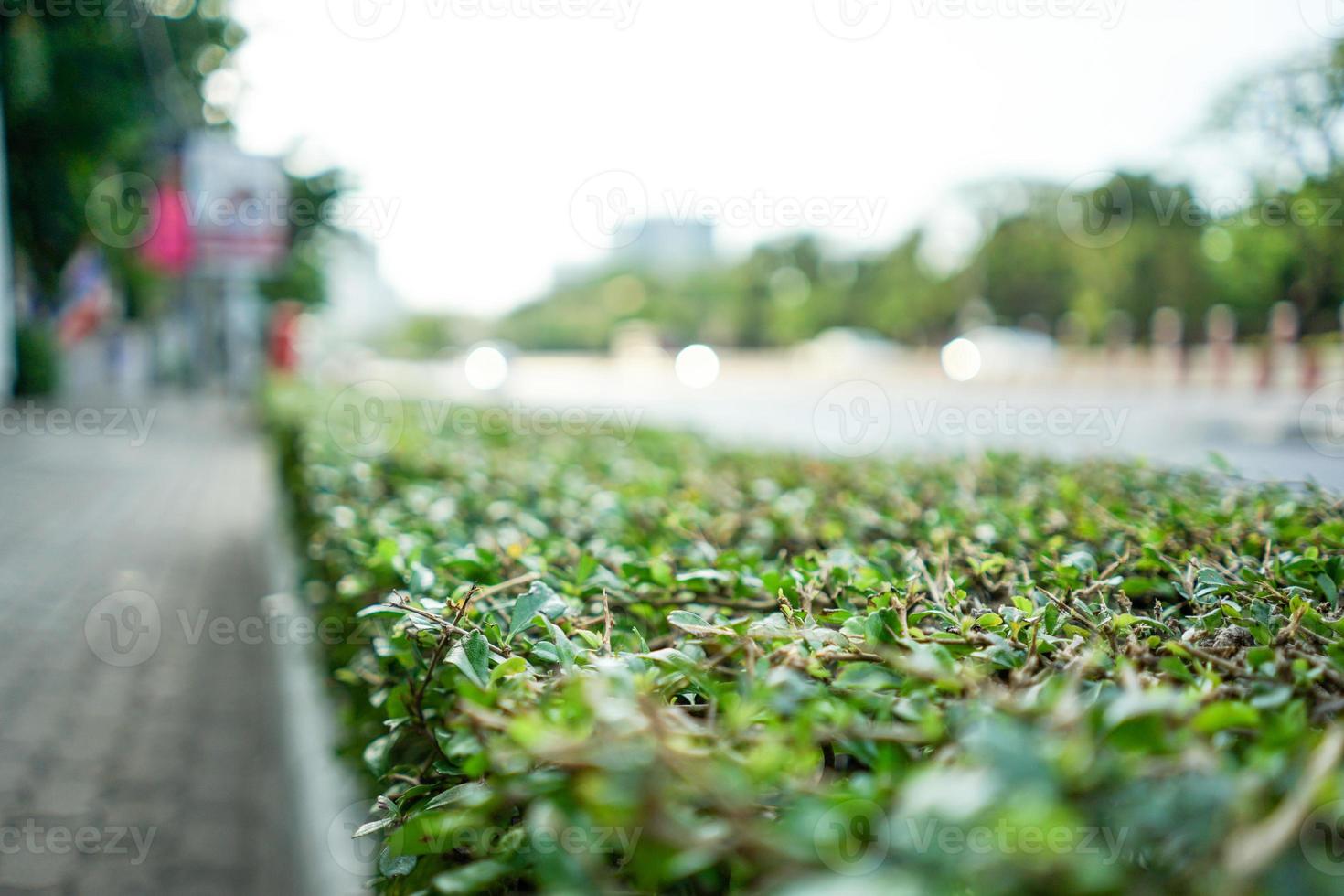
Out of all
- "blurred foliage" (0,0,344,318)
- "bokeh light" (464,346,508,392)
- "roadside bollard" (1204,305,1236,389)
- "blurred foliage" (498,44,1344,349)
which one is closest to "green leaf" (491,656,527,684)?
"blurred foliage" (498,44,1344,349)

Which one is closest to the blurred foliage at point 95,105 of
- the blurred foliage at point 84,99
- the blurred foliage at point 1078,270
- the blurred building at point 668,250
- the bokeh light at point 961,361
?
the blurred foliage at point 84,99

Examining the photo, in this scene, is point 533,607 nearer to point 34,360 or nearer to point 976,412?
point 976,412

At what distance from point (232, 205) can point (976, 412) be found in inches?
499

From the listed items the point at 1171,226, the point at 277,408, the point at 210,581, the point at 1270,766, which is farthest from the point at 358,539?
the point at 277,408

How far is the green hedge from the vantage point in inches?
32.4

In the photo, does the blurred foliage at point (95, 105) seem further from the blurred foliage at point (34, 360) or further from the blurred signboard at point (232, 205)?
the blurred signboard at point (232, 205)

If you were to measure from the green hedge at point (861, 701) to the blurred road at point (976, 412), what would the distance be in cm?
185

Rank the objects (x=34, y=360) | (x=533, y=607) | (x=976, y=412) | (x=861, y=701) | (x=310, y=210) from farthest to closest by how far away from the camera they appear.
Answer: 1. (x=310, y=210)
2. (x=34, y=360)
3. (x=976, y=412)
4. (x=533, y=607)
5. (x=861, y=701)

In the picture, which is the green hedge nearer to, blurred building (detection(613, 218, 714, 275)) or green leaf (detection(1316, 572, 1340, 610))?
green leaf (detection(1316, 572, 1340, 610))

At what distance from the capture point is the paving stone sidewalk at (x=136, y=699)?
349 cm

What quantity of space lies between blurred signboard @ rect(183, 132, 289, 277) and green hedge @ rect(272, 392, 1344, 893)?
13722mm

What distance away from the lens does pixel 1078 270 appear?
34.3m

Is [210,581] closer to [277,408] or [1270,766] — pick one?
[277,408]

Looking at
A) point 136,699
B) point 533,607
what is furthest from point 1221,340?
point 533,607
